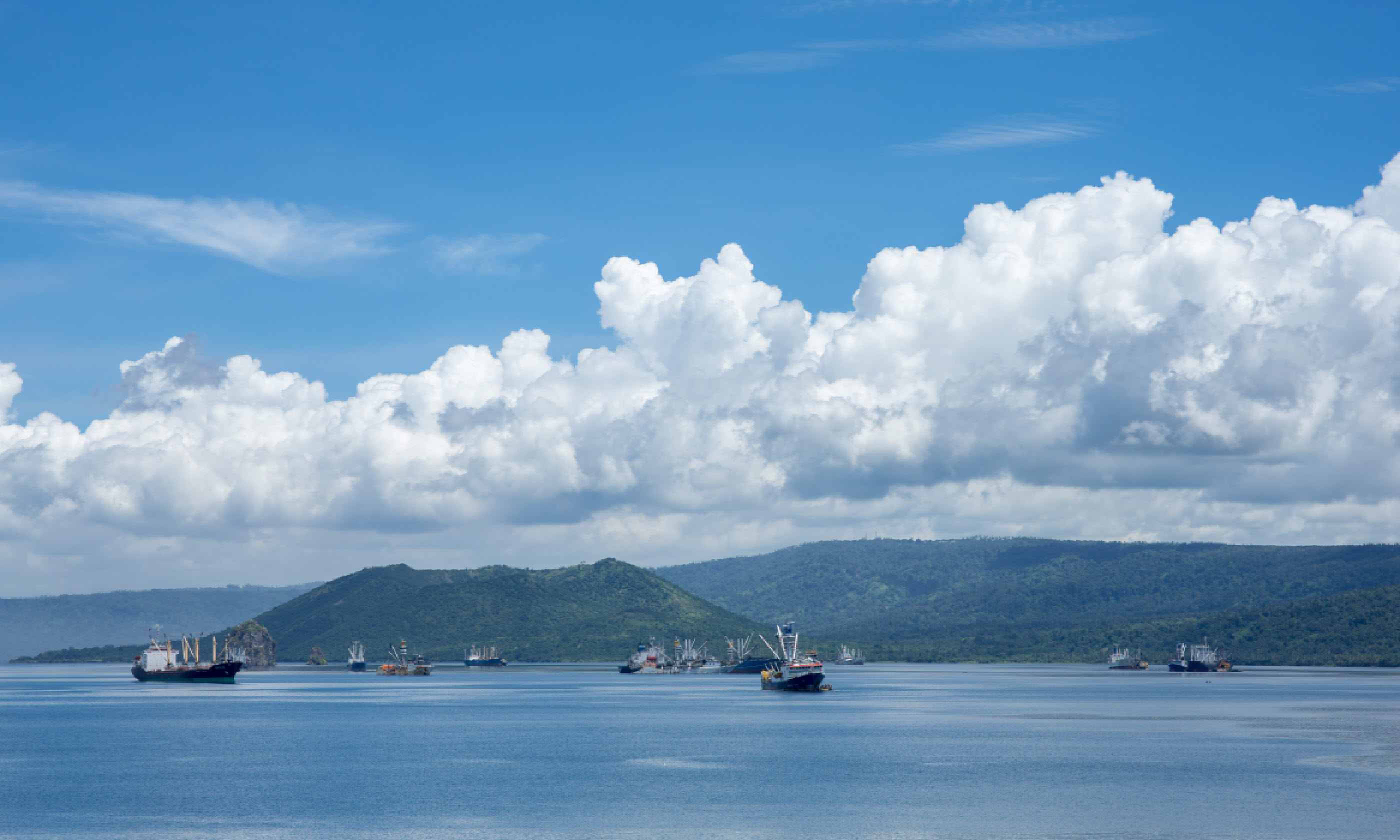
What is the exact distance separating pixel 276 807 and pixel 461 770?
997 inches

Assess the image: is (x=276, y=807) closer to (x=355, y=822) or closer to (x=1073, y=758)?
(x=355, y=822)

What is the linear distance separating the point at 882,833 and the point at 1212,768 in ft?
156

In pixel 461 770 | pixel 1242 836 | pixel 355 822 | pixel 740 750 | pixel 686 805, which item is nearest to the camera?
pixel 1242 836

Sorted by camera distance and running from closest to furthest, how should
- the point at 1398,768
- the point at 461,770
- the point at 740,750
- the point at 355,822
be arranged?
the point at 355,822, the point at 1398,768, the point at 461,770, the point at 740,750

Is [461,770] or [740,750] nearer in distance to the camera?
[461,770]

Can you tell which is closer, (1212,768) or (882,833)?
(882,833)

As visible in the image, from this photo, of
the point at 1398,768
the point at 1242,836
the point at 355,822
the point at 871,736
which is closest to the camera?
the point at 1242,836

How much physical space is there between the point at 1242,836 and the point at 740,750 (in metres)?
66.3

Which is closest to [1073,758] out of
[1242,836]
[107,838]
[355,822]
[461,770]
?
[1242,836]

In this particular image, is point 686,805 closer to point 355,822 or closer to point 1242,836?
point 355,822

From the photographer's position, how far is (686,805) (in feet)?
333

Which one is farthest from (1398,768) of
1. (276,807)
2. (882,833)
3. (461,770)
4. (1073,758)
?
(276,807)

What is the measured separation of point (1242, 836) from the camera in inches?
3359

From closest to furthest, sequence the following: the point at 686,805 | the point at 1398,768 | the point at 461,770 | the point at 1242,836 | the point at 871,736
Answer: the point at 1242,836 < the point at 686,805 < the point at 1398,768 < the point at 461,770 < the point at 871,736
